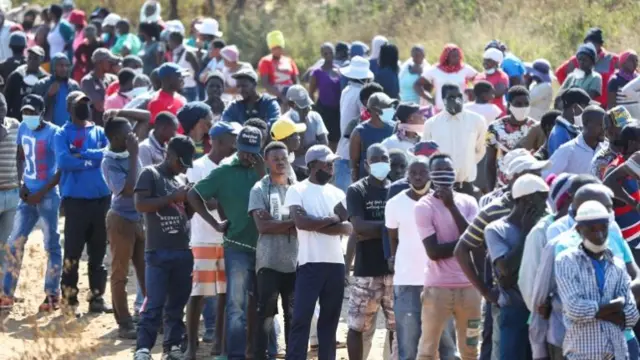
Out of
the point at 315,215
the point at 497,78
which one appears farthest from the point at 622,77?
the point at 315,215

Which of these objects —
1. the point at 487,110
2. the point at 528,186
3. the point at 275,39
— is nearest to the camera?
the point at 528,186

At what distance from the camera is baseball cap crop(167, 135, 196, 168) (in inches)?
434

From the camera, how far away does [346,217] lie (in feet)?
34.0

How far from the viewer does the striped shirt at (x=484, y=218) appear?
9.03 metres

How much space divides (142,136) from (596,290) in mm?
7020

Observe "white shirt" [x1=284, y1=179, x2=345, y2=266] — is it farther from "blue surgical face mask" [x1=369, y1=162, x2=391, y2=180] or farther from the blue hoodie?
the blue hoodie

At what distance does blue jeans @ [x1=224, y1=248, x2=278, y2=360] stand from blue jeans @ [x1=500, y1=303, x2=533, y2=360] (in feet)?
8.76

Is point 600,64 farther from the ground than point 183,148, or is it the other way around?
point 600,64

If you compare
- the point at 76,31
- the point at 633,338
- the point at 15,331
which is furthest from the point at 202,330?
the point at 76,31

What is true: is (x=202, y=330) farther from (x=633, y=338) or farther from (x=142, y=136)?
(x=633, y=338)

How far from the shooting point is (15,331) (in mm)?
12828

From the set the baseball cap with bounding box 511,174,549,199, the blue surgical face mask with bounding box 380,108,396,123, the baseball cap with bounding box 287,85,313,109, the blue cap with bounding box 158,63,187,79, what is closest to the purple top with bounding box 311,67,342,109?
the baseball cap with bounding box 287,85,313,109

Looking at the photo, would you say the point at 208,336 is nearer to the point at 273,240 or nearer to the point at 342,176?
the point at 273,240

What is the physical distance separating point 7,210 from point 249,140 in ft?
11.2
